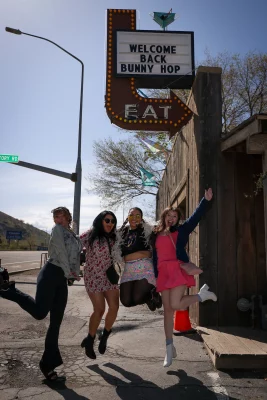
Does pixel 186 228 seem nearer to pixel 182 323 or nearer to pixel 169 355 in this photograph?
pixel 169 355

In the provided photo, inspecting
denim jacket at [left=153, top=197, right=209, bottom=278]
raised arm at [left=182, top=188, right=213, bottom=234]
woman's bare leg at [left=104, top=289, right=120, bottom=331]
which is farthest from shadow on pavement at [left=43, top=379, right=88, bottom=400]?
raised arm at [left=182, top=188, right=213, bottom=234]

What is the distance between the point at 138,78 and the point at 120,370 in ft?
21.2

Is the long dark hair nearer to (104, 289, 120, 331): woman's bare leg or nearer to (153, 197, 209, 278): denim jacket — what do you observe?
(104, 289, 120, 331): woman's bare leg

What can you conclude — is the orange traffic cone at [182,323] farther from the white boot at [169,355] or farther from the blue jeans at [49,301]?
the blue jeans at [49,301]

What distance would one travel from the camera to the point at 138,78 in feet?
28.9

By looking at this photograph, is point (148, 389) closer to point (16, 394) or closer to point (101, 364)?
point (101, 364)

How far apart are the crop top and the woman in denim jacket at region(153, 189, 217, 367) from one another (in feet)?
0.47


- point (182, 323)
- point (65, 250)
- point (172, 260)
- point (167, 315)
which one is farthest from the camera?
point (182, 323)

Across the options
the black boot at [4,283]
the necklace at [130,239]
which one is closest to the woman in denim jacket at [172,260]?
the necklace at [130,239]

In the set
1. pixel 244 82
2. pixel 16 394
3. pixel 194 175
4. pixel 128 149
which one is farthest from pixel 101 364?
pixel 128 149

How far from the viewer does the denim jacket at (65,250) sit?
4352 millimetres

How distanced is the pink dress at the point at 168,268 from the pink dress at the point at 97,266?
59 cm

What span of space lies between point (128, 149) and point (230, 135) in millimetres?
20639

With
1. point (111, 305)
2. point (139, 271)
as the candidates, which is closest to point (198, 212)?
point (139, 271)
